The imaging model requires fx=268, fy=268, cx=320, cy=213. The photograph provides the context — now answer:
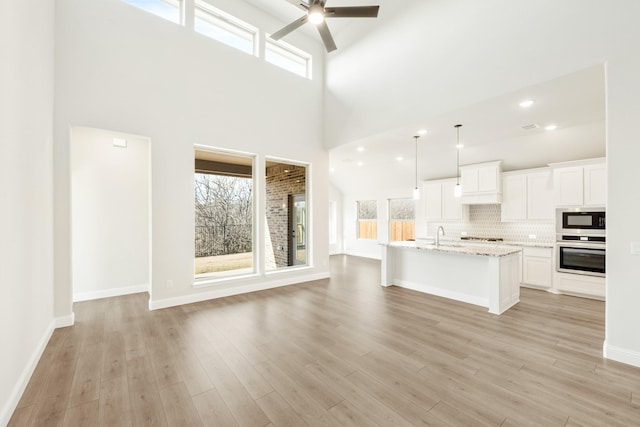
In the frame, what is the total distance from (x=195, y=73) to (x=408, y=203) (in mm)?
6604

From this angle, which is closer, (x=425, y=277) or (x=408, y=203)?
(x=425, y=277)

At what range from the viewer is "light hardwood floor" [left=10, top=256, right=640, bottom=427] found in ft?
6.23

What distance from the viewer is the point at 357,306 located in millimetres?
4211

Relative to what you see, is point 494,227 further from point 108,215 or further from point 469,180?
point 108,215

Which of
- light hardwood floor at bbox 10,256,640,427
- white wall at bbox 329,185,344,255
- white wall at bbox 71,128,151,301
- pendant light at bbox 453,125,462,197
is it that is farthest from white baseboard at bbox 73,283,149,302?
white wall at bbox 329,185,344,255

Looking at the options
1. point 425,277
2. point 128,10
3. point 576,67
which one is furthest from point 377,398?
point 128,10

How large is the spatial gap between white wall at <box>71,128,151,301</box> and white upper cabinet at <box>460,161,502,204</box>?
6706mm

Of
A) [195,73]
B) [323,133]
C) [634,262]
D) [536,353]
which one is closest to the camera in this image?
[634,262]

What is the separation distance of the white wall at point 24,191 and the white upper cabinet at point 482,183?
7242 mm

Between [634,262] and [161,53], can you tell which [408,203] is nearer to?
[634,262]

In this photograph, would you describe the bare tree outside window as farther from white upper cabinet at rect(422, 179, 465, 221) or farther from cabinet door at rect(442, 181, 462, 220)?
cabinet door at rect(442, 181, 462, 220)

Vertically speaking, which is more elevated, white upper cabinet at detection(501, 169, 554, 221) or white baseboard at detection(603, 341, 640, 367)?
white upper cabinet at detection(501, 169, 554, 221)

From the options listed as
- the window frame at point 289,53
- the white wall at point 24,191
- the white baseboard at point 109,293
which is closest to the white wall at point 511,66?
the window frame at point 289,53

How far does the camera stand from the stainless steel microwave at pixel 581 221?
4.58 metres
